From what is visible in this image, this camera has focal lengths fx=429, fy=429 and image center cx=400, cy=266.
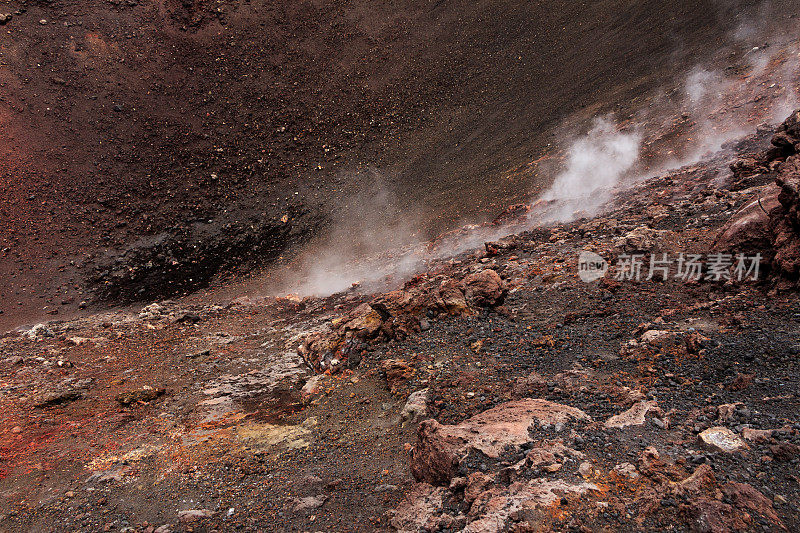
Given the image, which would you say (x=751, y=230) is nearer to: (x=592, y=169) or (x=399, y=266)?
(x=592, y=169)

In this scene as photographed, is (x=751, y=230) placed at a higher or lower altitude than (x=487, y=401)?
higher

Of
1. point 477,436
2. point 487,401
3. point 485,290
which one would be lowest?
point 477,436

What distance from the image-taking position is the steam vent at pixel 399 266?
5.18 meters

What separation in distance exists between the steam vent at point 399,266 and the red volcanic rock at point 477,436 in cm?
4

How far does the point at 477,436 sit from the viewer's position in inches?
208

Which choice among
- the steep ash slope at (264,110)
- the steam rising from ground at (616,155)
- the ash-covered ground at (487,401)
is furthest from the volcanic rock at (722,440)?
the steep ash slope at (264,110)

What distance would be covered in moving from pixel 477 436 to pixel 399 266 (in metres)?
8.92

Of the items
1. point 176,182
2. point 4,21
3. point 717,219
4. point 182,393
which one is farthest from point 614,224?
point 4,21

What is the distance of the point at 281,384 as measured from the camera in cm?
959

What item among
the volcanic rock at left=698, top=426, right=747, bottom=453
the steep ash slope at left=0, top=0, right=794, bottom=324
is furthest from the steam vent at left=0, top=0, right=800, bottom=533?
the steep ash slope at left=0, top=0, right=794, bottom=324

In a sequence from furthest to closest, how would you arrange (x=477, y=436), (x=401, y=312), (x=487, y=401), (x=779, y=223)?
(x=401, y=312) < (x=779, y=223) < (x=487, y=401) < (x=477, y=436)

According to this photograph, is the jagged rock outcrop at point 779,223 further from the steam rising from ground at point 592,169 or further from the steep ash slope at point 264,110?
Result: the steep ash slope at point 264,110

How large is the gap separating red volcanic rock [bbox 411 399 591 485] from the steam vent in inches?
1.7

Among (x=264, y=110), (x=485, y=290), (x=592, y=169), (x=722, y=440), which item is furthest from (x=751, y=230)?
(x=264, y=110)
